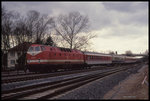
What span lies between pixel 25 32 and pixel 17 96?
146 feet

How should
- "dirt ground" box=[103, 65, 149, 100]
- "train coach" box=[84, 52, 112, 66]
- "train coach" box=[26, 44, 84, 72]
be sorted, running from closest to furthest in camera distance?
"dirt ground" box=[103, 65, 149, 100] < "train coach" box=[26, 44, 84, 72] < "train coach" box=[84, 52, 112, 66]

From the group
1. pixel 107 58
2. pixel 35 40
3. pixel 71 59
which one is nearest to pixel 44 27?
pixel 35 40

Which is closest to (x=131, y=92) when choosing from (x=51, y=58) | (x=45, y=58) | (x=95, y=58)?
(x=45, y=58)

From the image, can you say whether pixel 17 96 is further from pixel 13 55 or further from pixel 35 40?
pixel 13 55

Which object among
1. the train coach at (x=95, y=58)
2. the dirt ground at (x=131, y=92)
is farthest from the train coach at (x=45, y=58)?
the dirt ground at (x=131, y=92)

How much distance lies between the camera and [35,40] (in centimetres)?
5544

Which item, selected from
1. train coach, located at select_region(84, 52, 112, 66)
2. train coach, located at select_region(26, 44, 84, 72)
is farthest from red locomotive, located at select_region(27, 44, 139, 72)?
train coach, located at select_region(84, 52, 112, 66)

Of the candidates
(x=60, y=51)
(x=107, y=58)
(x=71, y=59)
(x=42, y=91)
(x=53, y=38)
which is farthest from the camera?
(x=53, y=38)

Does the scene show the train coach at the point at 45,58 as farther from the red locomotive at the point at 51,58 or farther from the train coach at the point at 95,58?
the train coach at the point at 95,58

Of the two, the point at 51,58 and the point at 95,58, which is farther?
the point at 95,58

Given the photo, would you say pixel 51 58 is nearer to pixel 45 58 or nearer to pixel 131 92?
pixel 45 58

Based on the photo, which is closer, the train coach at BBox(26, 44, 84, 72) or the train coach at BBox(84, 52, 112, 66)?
the train coach at BBox(26, 44, 84, 72)

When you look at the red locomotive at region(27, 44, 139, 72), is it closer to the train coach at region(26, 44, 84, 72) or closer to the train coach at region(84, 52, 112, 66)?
the train coach at region(26, 44, 84, 72)

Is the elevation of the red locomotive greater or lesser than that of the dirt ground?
greater
